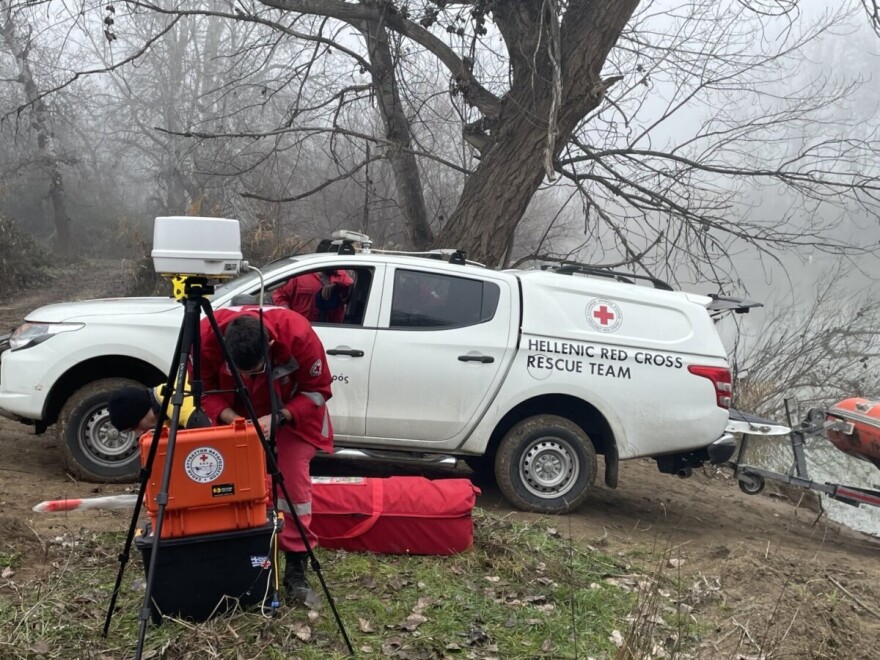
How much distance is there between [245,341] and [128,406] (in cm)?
59

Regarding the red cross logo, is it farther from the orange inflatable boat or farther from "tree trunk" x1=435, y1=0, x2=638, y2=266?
"tree trunk" x1=435, y1=0, x2=638, y2=266

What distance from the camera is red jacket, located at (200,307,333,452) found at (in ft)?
12.5

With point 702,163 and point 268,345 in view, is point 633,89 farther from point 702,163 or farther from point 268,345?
point 268,345

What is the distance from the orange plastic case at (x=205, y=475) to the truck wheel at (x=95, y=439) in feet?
8.12

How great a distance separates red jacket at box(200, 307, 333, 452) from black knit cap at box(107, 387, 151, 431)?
0.95 ft

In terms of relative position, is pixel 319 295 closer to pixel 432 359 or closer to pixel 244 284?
pixel 244 284

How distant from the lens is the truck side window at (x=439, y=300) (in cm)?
599

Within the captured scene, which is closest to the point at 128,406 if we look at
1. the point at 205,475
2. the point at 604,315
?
the point at 205,475

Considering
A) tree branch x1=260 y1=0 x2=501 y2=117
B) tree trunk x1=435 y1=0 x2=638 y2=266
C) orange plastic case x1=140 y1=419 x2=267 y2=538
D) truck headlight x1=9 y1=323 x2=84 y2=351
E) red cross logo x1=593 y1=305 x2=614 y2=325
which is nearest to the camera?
orange plastic case x1=140 y1=419 x2=267 y2=538

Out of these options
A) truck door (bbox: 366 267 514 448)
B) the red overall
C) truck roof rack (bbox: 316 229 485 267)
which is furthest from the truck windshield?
the red overall

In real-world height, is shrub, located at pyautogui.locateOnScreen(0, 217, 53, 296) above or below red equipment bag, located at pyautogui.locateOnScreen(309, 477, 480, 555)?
above

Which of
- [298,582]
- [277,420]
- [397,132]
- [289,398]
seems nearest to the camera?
[277,420]

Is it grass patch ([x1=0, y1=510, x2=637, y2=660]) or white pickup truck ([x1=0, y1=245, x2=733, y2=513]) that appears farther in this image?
white pickup truck ([x1=0, y1=245, x2=733, y2=513])

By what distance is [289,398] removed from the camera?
400 centimetres
